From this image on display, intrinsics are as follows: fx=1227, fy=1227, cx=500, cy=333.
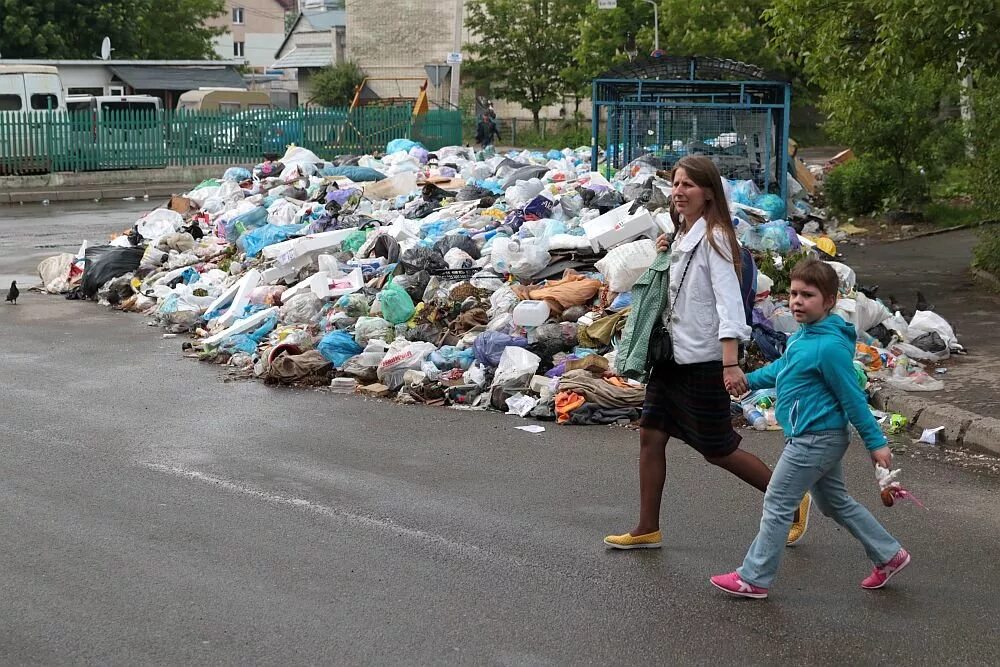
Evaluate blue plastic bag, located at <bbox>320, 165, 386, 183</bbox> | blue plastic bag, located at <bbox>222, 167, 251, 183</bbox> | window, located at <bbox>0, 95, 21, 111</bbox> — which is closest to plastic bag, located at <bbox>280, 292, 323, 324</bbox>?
blue plastic bag, located at <bbox>320, 165, 386, 183</bbox>

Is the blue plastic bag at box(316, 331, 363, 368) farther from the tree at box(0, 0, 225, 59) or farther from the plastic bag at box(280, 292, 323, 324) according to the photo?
the tree at box(0, 0, 225, 59)

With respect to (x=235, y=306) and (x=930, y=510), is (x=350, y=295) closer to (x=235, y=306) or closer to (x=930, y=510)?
(x=235, y=306)

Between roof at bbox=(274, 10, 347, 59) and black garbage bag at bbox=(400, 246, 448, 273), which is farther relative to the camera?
roof at bbox=(274, 10, 347, 59)

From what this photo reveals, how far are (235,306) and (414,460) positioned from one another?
16.7ft

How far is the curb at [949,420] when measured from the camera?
719cm

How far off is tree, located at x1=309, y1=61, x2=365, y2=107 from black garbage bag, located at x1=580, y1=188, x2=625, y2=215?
144ft

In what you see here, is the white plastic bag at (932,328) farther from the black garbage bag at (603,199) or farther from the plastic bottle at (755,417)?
the black garbage bag at (603,199)

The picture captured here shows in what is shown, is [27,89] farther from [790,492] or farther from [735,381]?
[790,492]

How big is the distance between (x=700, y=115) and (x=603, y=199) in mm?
3216

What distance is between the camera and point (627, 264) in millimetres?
9500

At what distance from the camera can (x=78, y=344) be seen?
36.0 ft

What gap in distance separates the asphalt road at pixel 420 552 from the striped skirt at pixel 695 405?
1.74 ft

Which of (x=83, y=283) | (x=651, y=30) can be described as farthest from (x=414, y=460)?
(x=651, y=30)

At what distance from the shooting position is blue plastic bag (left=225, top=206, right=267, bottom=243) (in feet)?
49.6
